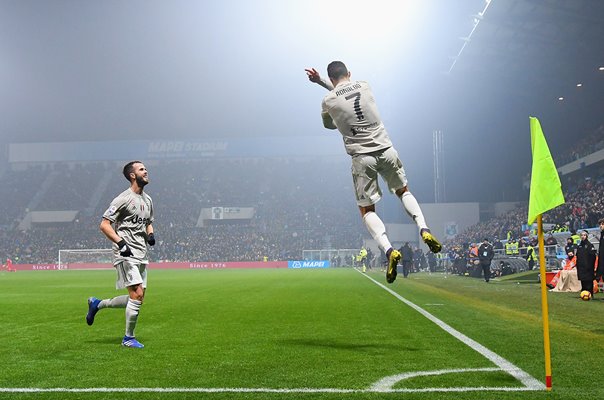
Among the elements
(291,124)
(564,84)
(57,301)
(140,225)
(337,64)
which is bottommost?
(57,301)

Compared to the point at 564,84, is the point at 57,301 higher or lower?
lower

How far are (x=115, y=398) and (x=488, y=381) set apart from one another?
2.59 m

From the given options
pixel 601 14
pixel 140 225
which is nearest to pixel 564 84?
pixel 601 14

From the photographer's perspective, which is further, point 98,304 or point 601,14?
point 601,14

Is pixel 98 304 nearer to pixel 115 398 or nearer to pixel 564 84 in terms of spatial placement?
pixel 115 398

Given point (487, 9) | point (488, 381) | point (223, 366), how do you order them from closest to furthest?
point (488, 381), point (223, 366), point (487, 9)

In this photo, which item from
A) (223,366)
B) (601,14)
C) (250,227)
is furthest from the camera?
(250,227)

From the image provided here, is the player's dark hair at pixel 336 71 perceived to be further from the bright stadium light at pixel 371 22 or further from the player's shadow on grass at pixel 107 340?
the bright stadium light at pixel 371 22

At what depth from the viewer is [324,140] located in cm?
8131

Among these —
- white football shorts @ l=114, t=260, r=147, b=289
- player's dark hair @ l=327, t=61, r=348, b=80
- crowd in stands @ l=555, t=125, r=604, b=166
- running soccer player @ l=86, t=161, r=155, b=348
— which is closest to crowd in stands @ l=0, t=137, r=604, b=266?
crowd in stands @ l=555, t=125, r=604, b=166

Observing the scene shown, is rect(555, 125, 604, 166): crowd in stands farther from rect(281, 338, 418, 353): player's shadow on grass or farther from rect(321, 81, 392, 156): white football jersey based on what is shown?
rect(281, 338, 418, 353): player's shadow on grass

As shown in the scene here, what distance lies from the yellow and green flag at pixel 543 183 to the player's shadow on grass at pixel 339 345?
8.20 feet

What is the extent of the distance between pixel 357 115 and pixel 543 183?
2.81 metres

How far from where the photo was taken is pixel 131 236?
273 inches
